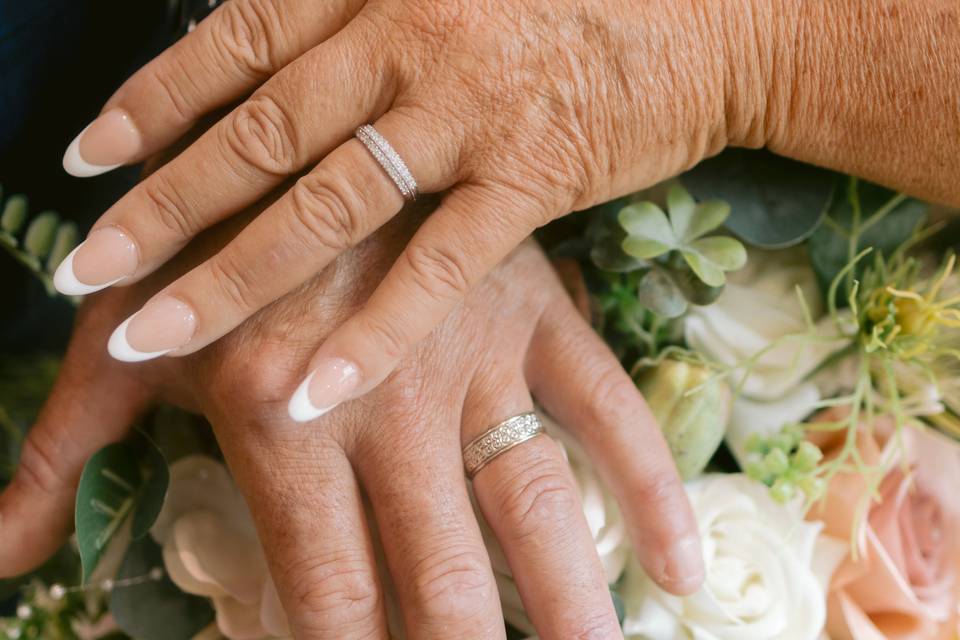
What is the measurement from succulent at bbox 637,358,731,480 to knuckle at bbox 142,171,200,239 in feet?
1.92

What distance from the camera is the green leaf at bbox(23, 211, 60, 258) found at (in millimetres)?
1117

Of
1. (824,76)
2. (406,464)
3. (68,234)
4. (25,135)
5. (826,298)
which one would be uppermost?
(25,135)

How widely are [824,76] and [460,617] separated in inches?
27.9

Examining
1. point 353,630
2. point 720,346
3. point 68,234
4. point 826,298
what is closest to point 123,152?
point 68,234

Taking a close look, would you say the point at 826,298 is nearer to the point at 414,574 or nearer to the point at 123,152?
the point at 414,574

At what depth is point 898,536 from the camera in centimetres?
103

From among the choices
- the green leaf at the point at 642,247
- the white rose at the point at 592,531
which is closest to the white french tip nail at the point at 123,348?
the white rose at the point at 592,531

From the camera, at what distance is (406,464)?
35.7 inches

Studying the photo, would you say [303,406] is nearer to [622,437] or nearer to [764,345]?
[622,437]

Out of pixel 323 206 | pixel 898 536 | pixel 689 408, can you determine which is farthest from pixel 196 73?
Result: pixel 898 536

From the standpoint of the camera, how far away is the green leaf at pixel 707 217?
0.98m

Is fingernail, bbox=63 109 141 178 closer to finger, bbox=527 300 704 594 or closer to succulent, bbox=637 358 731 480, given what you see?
finger, bbox=527 300 704 594

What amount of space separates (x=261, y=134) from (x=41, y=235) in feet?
1.45

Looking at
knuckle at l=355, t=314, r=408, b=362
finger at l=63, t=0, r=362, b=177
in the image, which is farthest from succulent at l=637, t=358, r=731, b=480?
finger at l=63, t=0, r=362, b=177
